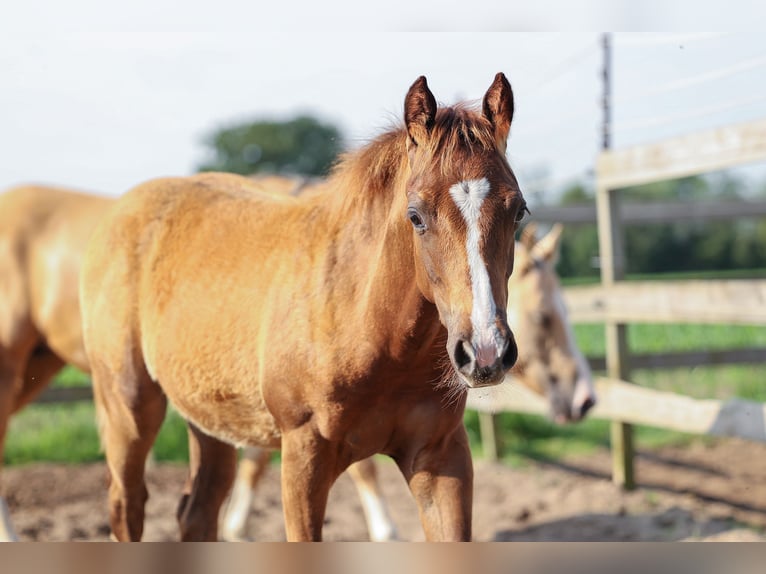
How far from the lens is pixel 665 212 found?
901 centimetres

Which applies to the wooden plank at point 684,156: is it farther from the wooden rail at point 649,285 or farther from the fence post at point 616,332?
the fence post at point 616,332

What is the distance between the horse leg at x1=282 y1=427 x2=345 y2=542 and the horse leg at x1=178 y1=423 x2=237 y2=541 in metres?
1.20

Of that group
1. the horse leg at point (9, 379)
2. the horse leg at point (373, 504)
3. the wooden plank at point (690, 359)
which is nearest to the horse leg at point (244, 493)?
the horse leg at point (373, 504)

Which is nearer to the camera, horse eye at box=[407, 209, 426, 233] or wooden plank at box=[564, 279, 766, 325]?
horse eye at box=[407, 209, 426, 233]

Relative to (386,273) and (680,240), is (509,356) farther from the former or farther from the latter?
(680,240)

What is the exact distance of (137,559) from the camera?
1111mm

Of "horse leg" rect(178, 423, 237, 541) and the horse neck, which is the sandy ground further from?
the horse neck

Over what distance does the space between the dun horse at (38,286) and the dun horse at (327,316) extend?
1.57m

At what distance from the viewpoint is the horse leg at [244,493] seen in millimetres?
5254

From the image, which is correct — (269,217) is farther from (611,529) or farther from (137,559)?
(611,529)

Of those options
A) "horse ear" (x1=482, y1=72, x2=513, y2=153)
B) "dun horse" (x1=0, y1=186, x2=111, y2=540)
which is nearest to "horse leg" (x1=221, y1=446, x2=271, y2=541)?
"dun horse" (x1=0, y1=186, x2=111, y2=540)

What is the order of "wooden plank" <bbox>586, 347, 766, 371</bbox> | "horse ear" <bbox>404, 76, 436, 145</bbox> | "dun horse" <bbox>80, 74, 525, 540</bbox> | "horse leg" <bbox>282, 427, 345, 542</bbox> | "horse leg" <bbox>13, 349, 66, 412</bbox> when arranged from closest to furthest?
"dun horse" <bbox>80, 74, 525, 540</bbox>
"horse ear" <bbox>404, 76, 436, 145</bbox>
"horse leg" <bbox>282, 427, 345, 542</bbox>
"horse leg" <bbox>13, 349, 66, 412</bbox>
"wooden plank" <bbox>586, 347, 766, 371</bbox>

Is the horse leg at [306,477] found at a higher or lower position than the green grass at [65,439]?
higher

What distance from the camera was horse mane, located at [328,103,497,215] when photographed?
2430 millimetres
